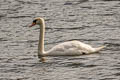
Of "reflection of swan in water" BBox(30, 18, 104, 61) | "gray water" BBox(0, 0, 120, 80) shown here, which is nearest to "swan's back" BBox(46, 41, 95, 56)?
"reflection of swan in water" BBox(30, 18, 104, 61)

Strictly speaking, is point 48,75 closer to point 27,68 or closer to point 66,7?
point 27,68

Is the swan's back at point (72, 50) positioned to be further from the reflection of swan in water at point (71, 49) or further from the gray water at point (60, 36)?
the gray water at point (60, 36)

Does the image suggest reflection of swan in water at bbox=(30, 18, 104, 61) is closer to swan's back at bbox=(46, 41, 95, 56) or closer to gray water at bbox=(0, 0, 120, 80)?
swan's back at bbox=(46, 41, 95, 56)

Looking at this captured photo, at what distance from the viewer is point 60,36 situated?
2448 centimetres

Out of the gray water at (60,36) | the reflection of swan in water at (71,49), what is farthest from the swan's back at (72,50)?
the gray water at (60,36)

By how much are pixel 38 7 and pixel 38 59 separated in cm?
905

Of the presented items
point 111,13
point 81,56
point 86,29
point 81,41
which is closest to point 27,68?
point 81,56

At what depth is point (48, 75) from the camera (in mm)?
19203

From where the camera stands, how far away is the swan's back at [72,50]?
21984 mm

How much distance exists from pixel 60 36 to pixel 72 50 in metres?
2.57

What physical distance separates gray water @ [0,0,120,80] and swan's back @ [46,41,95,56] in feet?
1.06

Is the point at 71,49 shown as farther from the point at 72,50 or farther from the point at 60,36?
the point at 60,36

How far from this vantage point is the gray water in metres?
19.4

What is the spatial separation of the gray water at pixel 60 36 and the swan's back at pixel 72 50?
0.32 m
